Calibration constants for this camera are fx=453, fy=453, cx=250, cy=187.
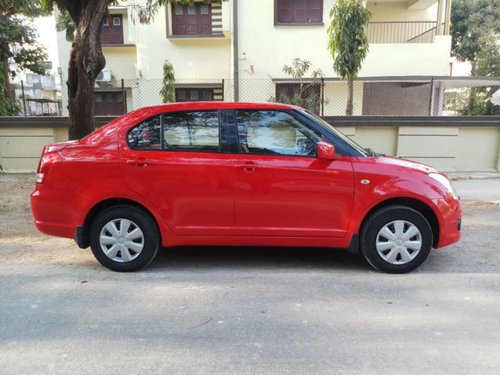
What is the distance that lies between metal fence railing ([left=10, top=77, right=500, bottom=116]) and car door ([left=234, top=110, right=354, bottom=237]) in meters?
9.28

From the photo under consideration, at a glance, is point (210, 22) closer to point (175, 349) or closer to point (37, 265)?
point (37, 265)

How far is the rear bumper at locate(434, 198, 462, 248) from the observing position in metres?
4.62

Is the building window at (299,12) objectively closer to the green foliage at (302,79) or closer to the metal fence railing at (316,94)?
the green foliage at (302,79)

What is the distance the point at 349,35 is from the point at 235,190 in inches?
307

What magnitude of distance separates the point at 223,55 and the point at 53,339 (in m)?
14.9

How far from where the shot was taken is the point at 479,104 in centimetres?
1689

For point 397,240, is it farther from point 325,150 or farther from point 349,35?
point 349,35

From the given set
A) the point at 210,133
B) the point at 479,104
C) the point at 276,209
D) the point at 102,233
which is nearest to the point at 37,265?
the point at 102,233

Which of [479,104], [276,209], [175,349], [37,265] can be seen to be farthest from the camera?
[479,104]

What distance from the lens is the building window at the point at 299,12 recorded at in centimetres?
1608

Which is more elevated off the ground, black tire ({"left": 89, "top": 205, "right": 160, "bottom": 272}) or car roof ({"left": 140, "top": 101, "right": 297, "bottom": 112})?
car roof ({"left": 140, "top": 101, "right": 297, "bottom": 112})

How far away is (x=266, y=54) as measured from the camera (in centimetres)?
1600

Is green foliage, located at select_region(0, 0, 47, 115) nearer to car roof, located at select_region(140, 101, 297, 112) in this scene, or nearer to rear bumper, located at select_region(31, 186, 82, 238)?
rear bumper, located at select_region(31, 186, 82, 238)

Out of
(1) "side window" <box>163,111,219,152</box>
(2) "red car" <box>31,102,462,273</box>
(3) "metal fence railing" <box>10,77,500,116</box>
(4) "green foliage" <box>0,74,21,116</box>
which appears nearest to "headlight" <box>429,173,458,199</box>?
(2) "red car" <box>31,102,462,273</box>
